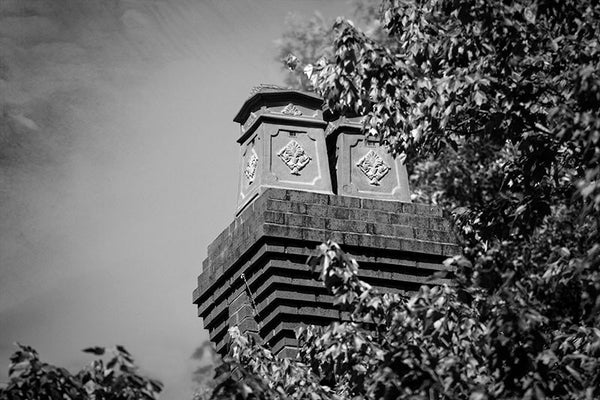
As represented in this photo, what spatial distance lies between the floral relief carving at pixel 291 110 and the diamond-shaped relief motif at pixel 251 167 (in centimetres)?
64

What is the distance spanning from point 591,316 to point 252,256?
5.70 meters

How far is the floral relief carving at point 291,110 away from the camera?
15883mm

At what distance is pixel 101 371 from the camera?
30.7 feet

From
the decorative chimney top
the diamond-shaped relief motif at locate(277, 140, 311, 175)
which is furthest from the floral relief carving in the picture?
the diamond-shaped relief motif at locate(277, 140, 311, 175)

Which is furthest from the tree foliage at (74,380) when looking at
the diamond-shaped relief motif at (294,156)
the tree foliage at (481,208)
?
the diamond-shaped relief motif at (294,156)

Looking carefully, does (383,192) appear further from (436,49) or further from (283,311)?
(436,49)

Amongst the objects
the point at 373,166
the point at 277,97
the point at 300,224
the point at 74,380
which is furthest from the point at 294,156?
the point at 74,380

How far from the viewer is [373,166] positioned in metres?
15.9

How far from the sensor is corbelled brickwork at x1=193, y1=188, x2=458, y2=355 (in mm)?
14312

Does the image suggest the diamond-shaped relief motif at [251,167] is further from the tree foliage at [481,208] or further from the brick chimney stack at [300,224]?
the tree foliage at [481,208]

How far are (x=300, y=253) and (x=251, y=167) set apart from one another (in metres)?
1.78

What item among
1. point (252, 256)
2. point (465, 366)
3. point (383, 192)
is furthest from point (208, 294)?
point (465, 366)

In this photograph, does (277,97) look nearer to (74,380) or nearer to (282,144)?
(282,144)

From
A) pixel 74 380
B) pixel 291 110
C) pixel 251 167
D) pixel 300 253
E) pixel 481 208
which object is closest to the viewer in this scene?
pixel 74 380
